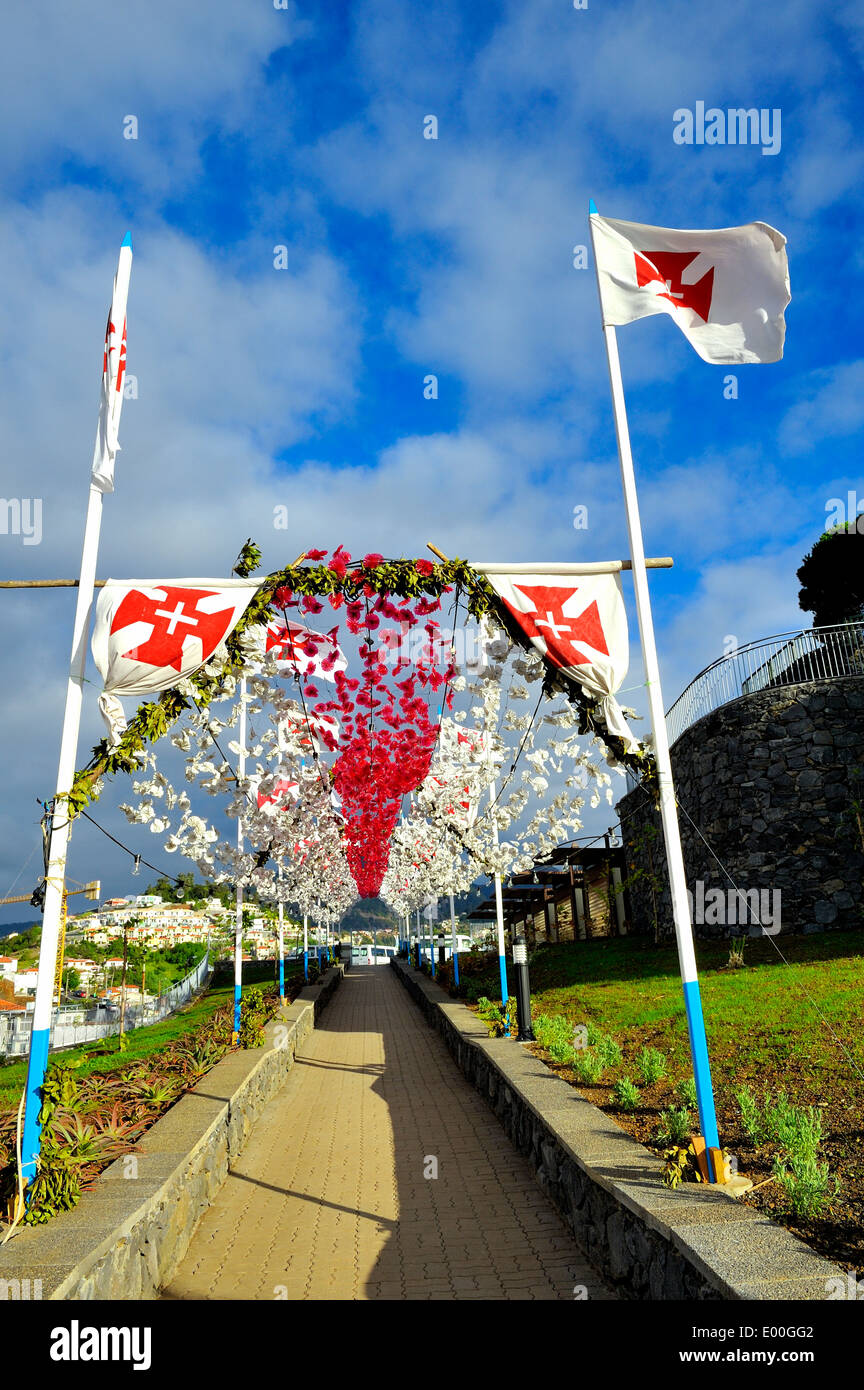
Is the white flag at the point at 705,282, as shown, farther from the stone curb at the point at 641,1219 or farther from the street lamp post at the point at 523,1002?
the street lamp post at the point at 523,1002

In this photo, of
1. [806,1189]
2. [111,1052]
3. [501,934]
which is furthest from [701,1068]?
[111,1052]

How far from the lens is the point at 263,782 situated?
9586 millimetres

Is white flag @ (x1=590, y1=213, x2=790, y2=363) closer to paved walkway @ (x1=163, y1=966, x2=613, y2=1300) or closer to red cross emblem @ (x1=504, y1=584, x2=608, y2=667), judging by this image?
red cross emblem @ (x1=504, y1=584, x2=608, y2=667)

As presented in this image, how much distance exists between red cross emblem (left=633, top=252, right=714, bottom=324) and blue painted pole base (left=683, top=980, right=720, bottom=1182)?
4.91 m

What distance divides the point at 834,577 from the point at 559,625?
29.2 metres

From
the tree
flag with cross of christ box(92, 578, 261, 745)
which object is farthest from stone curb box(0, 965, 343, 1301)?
the tree

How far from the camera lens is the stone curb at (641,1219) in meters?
3.22

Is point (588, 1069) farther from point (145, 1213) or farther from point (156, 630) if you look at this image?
point (156, 630)

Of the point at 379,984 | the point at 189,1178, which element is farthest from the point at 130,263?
the point at 379,984

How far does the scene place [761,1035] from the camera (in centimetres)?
837

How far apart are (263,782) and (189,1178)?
451cm

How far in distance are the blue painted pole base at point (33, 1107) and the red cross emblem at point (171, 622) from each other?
2.56 m

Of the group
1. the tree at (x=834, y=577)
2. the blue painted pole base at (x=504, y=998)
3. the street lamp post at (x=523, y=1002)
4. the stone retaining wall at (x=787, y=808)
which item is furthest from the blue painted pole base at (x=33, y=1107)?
the tree at (x=834, y=577)
